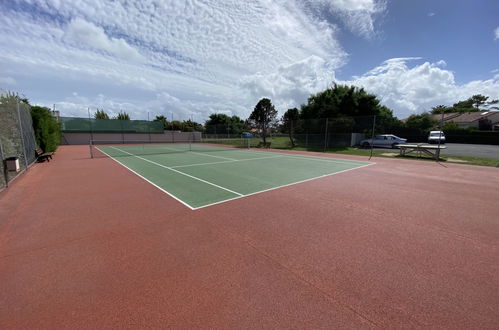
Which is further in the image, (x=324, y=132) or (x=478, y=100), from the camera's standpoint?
(x=478, y=100)

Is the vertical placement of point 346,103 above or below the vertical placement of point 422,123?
above

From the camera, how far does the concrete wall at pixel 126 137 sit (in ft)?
91.1

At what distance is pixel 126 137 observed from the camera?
104 feet

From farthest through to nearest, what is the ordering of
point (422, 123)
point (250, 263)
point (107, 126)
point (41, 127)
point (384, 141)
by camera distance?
point (107, 126) → point (422, 123) → point (384, 141) → point (41, 127) → point (250, 263)

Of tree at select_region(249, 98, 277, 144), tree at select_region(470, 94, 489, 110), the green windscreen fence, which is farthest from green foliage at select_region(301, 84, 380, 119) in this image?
tree at select_region(470, 94, 489, 110)

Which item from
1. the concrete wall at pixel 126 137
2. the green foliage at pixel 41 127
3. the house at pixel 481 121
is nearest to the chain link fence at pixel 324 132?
the concrete wall at pixel 126 137

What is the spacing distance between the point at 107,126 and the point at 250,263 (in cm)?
3467

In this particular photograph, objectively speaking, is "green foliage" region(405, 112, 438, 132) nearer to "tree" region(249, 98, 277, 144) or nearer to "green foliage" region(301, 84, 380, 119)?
"green foliage" region(301, 84, 380, 119)

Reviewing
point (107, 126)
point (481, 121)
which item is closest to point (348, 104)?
point (107, 126)

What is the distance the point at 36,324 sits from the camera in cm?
193

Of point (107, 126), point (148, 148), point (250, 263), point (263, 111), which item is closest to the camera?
point (250, 263)

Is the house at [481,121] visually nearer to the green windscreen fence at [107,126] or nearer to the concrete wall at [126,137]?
the concrete wall at [126,137]

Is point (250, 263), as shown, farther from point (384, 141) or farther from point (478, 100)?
point (478, 100)

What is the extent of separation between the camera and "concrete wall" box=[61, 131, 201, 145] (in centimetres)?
2777
